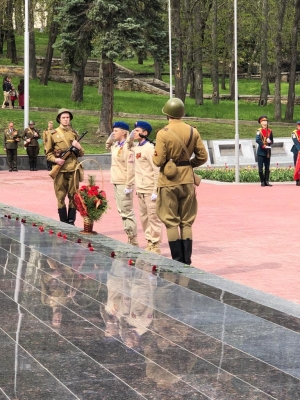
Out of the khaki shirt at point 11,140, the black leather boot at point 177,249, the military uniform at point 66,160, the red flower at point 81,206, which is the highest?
the military uniform at point 66,160

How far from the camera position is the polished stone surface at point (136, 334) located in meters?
5.91

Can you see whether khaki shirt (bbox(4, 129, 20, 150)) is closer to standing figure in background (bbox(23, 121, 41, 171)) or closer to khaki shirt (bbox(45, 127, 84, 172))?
standing figure in background (bbox(23, 121, 41, 171))

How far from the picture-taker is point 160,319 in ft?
25.9

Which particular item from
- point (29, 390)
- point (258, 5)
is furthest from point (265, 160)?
point (258, 5)

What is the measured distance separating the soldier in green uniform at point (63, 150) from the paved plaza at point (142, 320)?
88 centimetres

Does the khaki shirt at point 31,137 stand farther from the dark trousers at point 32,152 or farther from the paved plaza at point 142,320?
the paved plaza at point 142,320

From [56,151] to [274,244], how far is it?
335 cm

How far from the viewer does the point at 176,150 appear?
36.0ft

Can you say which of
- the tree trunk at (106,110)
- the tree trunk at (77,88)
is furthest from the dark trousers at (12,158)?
the tree trunk at (77,88)

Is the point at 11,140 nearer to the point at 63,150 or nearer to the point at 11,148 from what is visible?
the point at 11,148

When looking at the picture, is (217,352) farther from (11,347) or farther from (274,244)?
(274,244)

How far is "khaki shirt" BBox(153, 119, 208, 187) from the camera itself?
1094cm

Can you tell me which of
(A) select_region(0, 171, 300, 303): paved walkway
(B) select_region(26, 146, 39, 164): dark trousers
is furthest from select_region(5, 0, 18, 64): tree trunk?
(A) select_region(0, 171, 300, 303): paved walkway

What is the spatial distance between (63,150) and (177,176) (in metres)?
4.21
